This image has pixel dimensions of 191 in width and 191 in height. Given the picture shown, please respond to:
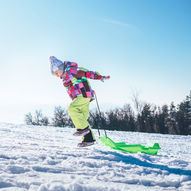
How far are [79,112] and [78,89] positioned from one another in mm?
495

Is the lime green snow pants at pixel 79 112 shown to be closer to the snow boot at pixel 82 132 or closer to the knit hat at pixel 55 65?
the snow boot at pixel 82 132

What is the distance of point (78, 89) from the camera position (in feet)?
12.3

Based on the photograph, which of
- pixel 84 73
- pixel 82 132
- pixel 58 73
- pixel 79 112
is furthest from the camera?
pixel 58 73

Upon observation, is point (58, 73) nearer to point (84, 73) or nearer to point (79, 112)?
point (84, 73)

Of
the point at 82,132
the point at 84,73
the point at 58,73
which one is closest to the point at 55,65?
the point at 58,73

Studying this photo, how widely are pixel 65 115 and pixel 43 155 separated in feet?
132

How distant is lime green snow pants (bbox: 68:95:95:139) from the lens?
358cm

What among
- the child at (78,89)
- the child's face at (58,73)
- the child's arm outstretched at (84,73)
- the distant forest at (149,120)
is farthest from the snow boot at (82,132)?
the distant forest at (149,120)

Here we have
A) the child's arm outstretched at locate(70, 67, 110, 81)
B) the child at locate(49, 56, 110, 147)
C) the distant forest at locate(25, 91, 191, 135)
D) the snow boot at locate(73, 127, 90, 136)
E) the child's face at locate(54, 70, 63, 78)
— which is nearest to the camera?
the snow boot at locate(73, 127, 90, 136)

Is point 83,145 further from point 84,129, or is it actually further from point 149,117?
point 149,117

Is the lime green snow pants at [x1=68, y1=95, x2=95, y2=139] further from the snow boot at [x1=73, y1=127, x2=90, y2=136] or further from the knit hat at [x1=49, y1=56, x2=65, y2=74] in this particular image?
the knit hat at [x1=49, y1=56, x2=65, y2=74]

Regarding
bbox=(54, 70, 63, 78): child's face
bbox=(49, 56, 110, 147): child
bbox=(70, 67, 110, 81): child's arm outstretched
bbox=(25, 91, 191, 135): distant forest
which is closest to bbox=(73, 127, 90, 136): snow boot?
bbox=(49, 56, 110, 147): child

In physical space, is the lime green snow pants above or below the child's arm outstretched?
below

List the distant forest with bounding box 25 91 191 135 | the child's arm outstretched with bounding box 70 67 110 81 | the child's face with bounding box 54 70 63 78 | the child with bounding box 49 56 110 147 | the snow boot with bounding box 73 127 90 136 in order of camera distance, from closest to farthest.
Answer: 1. the snow boot with bounding box 73 127 90 136
2. the child with bounding box 49 56 110 147
3. the child's arm outstretched with bounding box 70 67 110 81
4. the child's face with bounding box 54 70 63 78
5. the distant forest with bounding box 25 91 191 135
